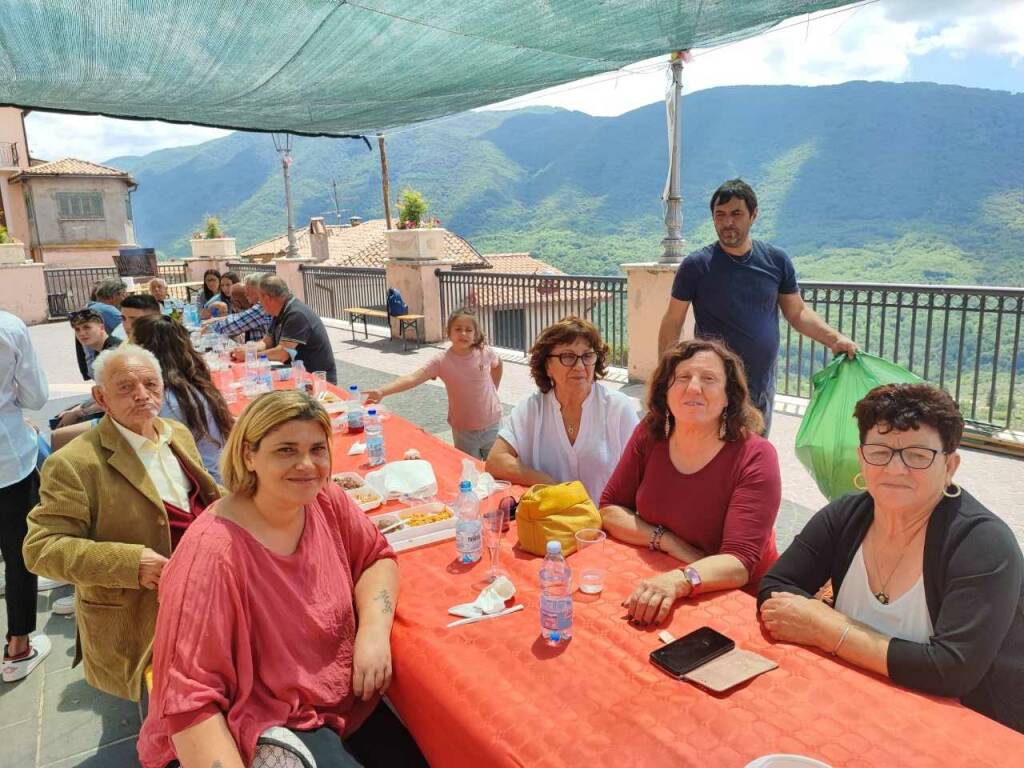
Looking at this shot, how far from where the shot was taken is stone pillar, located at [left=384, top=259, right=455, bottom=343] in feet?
38.2

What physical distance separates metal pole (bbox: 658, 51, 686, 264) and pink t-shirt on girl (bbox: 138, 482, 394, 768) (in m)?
5.75

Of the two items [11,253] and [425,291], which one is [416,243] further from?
[11,253]

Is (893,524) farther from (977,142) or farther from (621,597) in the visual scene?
(977,142)

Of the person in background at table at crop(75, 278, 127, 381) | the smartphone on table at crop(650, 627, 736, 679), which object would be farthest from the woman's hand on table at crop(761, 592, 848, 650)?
the person in background at table at crop(75, 278, 127, 381)

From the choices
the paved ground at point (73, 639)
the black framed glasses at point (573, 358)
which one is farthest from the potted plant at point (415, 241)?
the black framed glasses at point (573, 358)

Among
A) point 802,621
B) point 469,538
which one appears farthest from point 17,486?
point 802,621

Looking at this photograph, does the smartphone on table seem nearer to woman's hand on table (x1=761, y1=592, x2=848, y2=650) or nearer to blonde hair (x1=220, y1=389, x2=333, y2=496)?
woman's hand on table (x1=761, y1=592, x2=848, y2=650)

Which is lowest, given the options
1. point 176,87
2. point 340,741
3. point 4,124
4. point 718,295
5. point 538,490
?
point 340,741

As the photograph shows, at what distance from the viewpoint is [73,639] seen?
316cm

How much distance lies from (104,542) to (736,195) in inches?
121

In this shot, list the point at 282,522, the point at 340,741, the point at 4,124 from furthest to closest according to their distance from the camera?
the point at 4,124 → the point at 282,522 → the point at 340,741

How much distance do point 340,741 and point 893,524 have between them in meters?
1.51

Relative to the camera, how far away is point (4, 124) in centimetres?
3747

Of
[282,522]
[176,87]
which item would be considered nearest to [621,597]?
[282,522]
